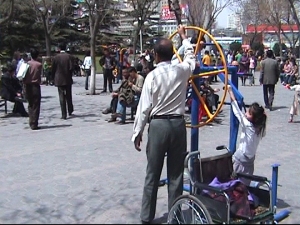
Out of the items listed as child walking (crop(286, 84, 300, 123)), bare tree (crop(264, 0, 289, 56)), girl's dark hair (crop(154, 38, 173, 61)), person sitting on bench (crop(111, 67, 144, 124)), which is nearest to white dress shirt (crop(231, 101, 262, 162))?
girl's dark hair (crop(154, 38, 173, 61))

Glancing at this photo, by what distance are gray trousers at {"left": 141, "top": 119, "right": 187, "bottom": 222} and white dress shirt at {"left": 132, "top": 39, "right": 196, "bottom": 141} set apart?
0.34 ft

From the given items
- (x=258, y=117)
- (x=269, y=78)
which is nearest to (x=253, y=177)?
(x=258, y=117)

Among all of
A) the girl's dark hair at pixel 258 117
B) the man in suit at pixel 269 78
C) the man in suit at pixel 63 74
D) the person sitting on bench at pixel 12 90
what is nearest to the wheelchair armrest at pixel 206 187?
the girl's dark hair at pixel 258 117

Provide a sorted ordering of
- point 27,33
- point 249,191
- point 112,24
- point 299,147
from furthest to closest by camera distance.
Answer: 1. point 112,24
2. point 27,33
3. point 299,147
4. point 249,191

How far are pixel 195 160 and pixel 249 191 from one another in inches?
28.2

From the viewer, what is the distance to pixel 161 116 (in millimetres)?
4648

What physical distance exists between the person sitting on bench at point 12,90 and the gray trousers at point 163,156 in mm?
8755

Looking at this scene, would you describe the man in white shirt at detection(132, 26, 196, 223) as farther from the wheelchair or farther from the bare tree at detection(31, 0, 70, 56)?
the bare tree at detection(31, 0, 70, 56)

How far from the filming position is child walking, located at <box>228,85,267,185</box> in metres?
5.40

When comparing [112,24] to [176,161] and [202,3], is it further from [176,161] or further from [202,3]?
[176,161]

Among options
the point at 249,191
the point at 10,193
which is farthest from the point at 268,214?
the point at 10,193

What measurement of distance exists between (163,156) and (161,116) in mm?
376

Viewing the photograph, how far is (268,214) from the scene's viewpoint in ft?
15.8

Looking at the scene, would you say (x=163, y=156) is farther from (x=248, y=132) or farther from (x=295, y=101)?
(x=295, y=101)
